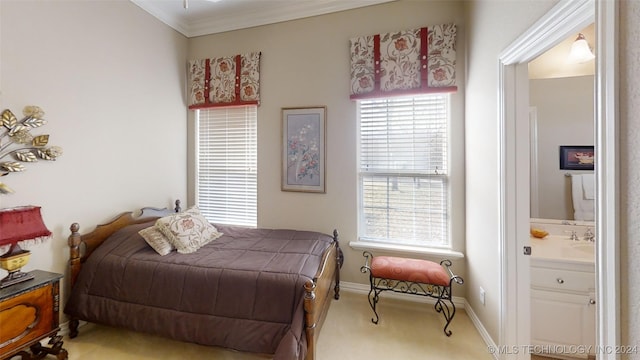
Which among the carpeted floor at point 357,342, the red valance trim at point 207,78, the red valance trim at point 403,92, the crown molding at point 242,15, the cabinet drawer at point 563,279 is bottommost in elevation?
the carpeted floor at point 357,342

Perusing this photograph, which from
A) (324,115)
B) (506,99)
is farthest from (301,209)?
(506,99)

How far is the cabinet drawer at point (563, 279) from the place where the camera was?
5.90 ft

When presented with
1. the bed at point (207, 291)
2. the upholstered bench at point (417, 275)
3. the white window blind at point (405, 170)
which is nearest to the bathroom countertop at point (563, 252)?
the upholstered bench at point (417, 275)

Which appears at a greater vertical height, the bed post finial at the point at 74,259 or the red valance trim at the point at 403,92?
the red valance trim at the point at 403,92

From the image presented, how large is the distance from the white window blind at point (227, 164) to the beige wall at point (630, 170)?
3.03 metres

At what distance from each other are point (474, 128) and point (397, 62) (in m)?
1.04

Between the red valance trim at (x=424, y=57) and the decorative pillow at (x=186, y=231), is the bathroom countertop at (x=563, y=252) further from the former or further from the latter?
the decorative pillow at (x=186, y=231)

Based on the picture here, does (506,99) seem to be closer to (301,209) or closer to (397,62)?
(397,62)

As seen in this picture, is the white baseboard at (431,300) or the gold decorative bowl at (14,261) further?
the white baseboard at (431,300)

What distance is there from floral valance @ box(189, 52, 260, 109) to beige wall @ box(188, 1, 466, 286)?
0.12m

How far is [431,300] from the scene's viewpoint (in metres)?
2.64

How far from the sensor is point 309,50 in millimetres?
2996

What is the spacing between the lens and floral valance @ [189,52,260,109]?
316 centimetres

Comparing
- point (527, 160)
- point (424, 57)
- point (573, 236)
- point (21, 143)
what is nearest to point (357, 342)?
point (527, 160)
